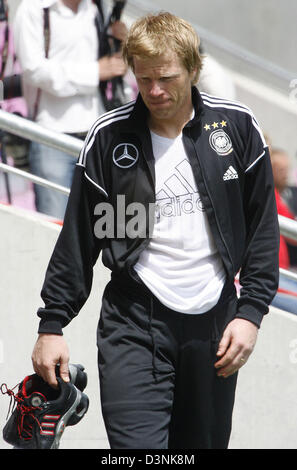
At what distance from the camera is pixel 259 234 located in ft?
10.7

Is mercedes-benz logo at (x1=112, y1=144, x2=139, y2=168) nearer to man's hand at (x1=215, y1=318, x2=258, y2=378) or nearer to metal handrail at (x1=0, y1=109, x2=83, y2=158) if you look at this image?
man's hand at (x1=215, y1=318, x2=258, y2=378)

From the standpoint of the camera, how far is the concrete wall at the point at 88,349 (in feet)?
14.9

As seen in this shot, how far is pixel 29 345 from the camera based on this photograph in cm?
460

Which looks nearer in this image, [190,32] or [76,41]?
[190,32]

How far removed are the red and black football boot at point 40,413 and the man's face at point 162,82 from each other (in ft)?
3.26

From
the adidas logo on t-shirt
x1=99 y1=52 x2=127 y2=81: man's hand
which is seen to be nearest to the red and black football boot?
the adidas logo on t-shirt

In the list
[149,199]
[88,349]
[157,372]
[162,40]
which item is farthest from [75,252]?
[88,349]

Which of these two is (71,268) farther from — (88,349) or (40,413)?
(88,349)

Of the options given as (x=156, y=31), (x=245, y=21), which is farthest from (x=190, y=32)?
(x=245, y=21)

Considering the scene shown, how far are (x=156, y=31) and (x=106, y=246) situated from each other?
748 mm

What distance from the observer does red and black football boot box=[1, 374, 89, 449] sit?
10.6ft

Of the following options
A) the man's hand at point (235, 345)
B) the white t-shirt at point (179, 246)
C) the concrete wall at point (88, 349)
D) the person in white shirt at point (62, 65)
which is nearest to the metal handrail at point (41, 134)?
the concrete wall at point (88, 349)

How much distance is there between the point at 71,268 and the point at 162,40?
0.83m
